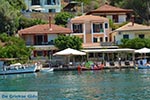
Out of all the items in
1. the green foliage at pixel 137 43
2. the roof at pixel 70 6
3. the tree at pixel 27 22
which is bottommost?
the green foliage at pixel 137 43

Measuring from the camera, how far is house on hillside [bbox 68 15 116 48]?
284 ft

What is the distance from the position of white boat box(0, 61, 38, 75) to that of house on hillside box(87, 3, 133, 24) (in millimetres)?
31036

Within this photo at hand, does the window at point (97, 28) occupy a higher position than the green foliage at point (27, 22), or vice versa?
the green foliage at point (27, 22)

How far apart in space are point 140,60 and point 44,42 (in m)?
17.0

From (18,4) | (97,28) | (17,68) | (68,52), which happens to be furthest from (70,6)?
(17,68)

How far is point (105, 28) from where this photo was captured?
290ft

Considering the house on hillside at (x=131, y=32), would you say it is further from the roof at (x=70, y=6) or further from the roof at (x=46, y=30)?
the roof at (x=70, y=6)

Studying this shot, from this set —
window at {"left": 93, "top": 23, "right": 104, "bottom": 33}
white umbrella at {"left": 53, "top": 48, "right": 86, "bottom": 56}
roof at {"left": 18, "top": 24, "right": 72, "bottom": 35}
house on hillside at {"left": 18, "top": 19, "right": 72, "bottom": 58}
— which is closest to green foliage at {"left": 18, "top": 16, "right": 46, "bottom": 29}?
house on hillside at {"left": 18, "top": 19, "right": 72, "bottom": 58}

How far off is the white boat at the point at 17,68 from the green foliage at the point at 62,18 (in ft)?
85.7

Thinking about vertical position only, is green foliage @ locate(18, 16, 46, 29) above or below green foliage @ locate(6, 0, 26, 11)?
below

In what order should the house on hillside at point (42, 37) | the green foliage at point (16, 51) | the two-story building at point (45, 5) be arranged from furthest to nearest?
the two-story building at point (45, 5) < the house on hillside at point (42, 37) < the green foliage at point (16, 51)

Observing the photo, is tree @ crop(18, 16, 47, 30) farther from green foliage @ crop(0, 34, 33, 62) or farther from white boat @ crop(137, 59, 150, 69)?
white boat @ crop(137, 59, 150, 69)

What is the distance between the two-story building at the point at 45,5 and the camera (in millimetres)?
102438

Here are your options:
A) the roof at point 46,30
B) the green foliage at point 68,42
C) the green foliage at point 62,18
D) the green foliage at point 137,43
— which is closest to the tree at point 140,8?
the green foliage at point 62,18
